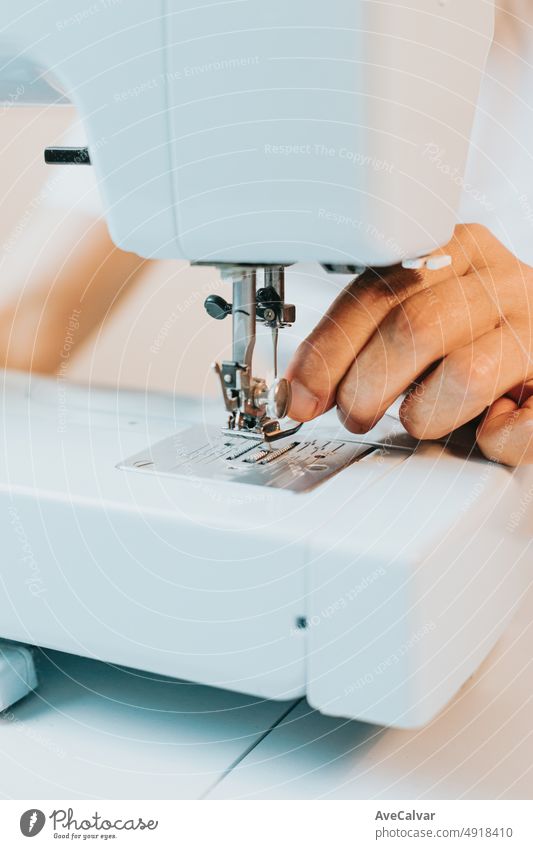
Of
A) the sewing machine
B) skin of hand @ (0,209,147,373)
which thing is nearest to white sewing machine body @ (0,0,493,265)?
the sewing machine

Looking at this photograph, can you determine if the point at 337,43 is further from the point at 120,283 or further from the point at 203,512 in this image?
the point at 120,283

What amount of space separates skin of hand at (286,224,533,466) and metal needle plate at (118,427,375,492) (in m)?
0.03

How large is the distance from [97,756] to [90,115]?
0.46 metres

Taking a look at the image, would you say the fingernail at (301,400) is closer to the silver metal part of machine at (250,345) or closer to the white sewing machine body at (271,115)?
the silver metal part of machine at (250,345)

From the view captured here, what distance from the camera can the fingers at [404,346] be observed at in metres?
0.72

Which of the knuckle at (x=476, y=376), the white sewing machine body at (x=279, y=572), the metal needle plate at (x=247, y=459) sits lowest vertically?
the white sewing machine body at (x=279, y=572)

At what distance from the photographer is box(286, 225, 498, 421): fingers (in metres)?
0.74

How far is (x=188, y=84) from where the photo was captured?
0.61 metres

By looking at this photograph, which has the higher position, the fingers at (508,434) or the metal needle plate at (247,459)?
the fingers at (508,434)

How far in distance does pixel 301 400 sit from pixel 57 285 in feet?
1.92

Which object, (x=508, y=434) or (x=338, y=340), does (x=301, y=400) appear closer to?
(x=338, y=340)

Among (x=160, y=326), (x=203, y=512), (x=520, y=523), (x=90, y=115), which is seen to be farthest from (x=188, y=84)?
(x=160, y=326)

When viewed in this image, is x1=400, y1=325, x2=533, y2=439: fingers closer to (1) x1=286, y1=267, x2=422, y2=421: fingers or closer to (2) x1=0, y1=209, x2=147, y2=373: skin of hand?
(1) x1=286, y1=267, x2=422, y2=421: fingers

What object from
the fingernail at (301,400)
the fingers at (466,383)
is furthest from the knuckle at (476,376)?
the fingernail at (301,400)
